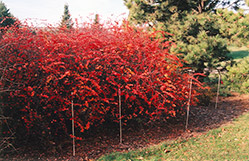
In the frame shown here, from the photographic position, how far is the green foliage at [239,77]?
282 inches

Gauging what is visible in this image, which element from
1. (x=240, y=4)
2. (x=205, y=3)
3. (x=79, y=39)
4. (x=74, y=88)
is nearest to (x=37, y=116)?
(x=74, y=88)

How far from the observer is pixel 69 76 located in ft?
13.3

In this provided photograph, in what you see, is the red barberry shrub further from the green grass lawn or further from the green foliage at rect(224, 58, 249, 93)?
the green foliage at rect(224, 58, 249, 93)

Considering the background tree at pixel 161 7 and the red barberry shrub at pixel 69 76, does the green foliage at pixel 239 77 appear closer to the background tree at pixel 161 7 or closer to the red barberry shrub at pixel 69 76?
the background tree at pixel 161 7

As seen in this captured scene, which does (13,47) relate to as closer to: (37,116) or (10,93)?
(10,93)

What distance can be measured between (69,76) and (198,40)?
4822 millimetres

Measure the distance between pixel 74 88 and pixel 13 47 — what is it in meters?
1.22

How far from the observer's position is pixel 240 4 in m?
8.68

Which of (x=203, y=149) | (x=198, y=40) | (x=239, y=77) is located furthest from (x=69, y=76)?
(x=239, y=77)

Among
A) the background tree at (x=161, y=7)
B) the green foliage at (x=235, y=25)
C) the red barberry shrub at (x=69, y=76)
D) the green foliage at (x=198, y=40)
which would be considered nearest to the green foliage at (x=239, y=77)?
the green foliage at (x=198, y=40)

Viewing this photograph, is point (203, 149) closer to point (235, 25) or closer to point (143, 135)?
point (143, 135)

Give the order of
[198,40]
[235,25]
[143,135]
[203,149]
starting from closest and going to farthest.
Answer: [203,149] → [143,135] → [235,25] → [198,40]

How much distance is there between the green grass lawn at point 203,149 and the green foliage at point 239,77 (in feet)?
8.94

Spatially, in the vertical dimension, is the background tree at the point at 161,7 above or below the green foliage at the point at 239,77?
above
